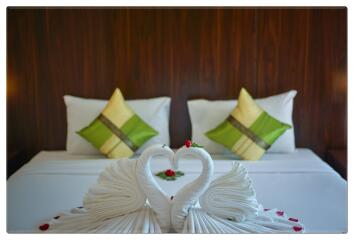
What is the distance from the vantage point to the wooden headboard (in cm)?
314

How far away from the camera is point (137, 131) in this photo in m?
2.84

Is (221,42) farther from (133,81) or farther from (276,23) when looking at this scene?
(133,81)

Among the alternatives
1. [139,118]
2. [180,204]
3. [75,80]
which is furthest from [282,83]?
[180,204]

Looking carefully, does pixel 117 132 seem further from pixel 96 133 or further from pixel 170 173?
pixel 170 173

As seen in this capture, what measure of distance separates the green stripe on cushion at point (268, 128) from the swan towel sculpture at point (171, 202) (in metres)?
1.14

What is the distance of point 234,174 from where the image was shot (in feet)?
5.44

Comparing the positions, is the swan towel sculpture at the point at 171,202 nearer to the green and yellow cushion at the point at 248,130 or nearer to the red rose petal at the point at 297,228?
the red rose petal at the point at 297,228

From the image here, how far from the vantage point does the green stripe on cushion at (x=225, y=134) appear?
2.78 meters

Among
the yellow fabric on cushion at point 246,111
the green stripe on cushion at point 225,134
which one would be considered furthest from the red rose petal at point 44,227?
the yellow fabric on cushion at point 246,111

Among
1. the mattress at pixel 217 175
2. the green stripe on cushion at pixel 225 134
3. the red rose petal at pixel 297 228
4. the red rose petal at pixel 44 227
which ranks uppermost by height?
the green stripe on cushion at pixel 225 134

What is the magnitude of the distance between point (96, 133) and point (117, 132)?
136 millimetres

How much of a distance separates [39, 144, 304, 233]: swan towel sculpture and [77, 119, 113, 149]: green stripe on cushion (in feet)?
3.81

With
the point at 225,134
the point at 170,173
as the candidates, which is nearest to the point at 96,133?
the point at 170,173

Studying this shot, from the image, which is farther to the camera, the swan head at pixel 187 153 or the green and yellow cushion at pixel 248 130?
the green and yellow cushion at pixel 248 130
